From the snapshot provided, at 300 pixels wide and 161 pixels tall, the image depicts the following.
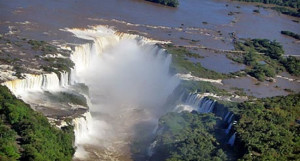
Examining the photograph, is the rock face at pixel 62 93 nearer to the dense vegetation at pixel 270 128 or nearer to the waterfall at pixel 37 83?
the waterfall at pixel 37 83

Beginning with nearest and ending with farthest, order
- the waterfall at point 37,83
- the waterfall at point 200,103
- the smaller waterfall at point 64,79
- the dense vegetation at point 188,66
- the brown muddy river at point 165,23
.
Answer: the waterfall at point 37,83 < the waterfall at point 200,103 < the smaller waterfall at point 64,79 < the dense vegetation at point 188,66 < the brown muddy river at point 165,23

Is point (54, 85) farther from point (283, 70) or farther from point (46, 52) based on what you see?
point (283, 70)

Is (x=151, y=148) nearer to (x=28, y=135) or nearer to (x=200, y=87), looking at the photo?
(x=200, y=87)

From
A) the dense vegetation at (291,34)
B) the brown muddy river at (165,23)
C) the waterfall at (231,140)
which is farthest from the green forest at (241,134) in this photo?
the dense vegetation at (291,34)

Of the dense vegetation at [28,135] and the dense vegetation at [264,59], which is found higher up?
the dense vegetation at [264,59]

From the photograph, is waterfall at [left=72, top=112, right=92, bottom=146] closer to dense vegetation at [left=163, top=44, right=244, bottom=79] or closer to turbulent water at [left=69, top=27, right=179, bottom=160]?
turbulent water at [left=69, top=27, right=179, bottom=160]

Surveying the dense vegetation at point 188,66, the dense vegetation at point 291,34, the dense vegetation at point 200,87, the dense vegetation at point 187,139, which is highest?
the dense vegetation at point 291,34

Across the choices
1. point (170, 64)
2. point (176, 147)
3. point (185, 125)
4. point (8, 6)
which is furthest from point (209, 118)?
point (8, 6)

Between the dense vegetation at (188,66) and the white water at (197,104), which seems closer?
the white water at (197,104)
